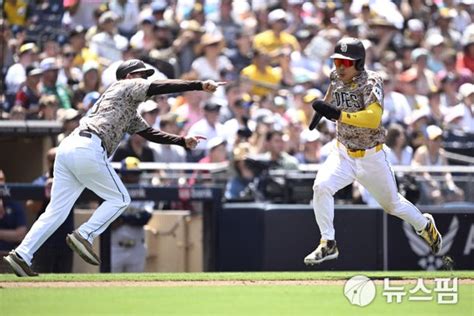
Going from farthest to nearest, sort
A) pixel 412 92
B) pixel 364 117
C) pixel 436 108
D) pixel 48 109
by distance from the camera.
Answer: pixel 412 92 → pixel 436 108 → pixel 48 109 → pixel 364 117

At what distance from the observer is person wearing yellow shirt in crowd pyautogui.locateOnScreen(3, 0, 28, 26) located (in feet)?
57.3

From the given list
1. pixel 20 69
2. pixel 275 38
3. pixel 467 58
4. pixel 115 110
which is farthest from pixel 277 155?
pixel 467 58

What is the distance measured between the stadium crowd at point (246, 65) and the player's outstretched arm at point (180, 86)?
407 centimetres

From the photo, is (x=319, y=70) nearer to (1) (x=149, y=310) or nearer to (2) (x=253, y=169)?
(2) (x=253, y=169)

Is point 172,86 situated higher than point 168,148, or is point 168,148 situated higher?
point 172,86

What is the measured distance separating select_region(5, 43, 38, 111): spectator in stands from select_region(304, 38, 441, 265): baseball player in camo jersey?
668 cm

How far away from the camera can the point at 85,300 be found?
9.37m

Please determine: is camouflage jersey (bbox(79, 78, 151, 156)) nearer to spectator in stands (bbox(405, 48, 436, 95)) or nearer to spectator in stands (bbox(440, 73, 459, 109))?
spectator in stands (bbox(440, 73, 459, 109))

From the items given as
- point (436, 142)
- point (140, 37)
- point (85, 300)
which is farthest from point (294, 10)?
point (85, 300)

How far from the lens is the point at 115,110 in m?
10.3

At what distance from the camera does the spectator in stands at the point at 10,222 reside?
13.2 m

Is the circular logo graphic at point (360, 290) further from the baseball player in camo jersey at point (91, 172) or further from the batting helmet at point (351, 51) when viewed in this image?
the baseball player in camo jersey at point (91, 172)

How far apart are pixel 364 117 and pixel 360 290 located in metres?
1.50

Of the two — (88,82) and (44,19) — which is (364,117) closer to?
(88,82)
